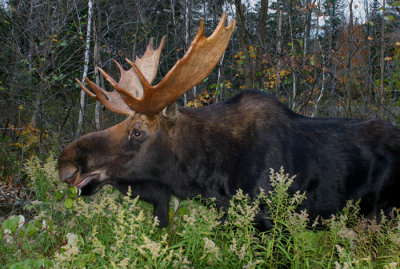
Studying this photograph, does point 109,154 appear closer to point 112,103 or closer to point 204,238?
point 112,103

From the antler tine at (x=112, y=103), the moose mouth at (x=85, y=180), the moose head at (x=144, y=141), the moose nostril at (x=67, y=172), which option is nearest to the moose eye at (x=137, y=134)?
the moose head at (x=144, y=141)

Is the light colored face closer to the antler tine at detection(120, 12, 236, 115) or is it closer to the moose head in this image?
the moose head

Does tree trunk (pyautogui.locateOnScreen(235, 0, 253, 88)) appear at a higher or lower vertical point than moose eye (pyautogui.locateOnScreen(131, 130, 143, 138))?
higher

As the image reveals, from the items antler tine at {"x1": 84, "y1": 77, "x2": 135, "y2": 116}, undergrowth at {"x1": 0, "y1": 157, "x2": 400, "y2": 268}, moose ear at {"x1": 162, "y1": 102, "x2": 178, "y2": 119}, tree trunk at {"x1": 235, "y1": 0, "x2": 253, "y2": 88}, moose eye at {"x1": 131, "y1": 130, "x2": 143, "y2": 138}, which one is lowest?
undergrowth at {"x1": 0, "y1": 157, "x2": 400, "y2": 268}

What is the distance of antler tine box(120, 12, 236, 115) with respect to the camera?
2.84 metres

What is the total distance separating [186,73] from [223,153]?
2.49 ft

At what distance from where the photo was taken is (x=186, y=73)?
2971 mm

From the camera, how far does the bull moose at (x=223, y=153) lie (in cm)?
297

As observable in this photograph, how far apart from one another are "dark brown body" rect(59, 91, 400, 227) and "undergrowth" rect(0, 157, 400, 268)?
158 mm

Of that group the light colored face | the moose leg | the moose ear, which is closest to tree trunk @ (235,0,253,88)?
the moose ear

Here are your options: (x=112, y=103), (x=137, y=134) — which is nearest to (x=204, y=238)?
(x=137, y=134)

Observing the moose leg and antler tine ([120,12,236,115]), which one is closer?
antler tine ([120,12,236,115])

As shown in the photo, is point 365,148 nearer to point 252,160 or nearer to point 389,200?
point 389,200

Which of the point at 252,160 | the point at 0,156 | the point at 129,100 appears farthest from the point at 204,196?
the point at 0,156
